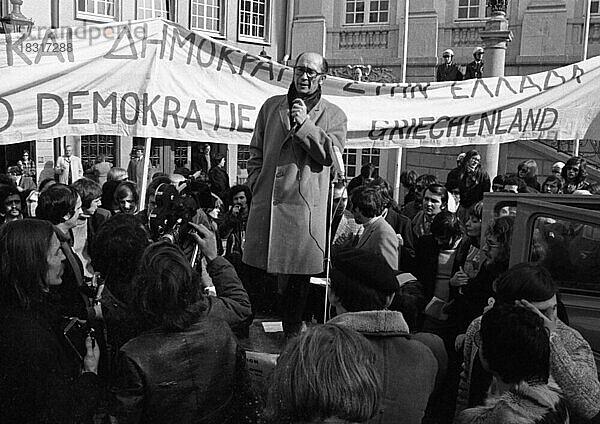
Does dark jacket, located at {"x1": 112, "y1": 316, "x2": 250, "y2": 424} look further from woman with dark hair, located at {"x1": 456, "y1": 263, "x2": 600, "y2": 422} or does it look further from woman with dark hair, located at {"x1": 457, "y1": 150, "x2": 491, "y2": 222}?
woman with dark hair, located at {"x1": 457, "y1": 150, "x2": 491, "y2": 222}

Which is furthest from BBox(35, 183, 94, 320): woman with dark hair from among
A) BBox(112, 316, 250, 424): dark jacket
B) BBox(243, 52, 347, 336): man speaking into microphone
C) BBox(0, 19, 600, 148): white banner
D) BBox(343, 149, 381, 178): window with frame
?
BBox(343, 149, 381, 178): window with frame

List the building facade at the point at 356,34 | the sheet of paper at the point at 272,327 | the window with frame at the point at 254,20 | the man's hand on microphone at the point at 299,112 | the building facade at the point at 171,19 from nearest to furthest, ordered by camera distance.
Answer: the man's hand on microphone at the point at 299,112 < the sheet of paper at the point at 272,327 < the building facade at the point at 171,19 < the building facade at the point at 356,34 < the window with frame at the point at 254,20

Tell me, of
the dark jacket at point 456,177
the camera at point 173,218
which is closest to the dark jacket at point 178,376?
the camera at point 173,218

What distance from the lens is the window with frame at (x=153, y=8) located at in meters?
19.8

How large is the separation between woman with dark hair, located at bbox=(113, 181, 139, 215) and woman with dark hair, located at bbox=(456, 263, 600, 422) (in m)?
3.15

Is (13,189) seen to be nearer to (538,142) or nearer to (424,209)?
(424,209)

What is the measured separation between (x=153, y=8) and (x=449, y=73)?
9.19m

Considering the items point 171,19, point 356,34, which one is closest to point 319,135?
point 171,19

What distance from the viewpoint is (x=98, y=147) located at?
61.4 feet

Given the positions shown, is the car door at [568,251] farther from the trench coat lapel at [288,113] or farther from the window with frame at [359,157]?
the window with frame at [359,157]

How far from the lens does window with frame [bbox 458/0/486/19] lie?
65.3 feet

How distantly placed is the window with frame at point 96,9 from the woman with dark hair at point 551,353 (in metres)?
17.3

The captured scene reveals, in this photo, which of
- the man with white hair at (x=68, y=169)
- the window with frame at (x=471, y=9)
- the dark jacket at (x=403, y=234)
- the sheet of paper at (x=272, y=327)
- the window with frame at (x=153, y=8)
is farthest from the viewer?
the window with frame at (x=471, y=9)

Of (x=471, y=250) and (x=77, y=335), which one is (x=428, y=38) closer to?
(x=471, y=250)
